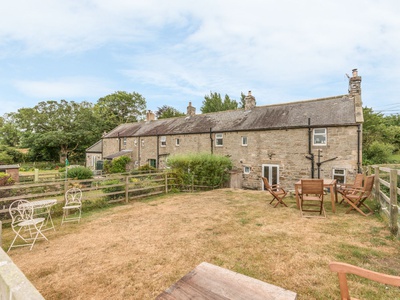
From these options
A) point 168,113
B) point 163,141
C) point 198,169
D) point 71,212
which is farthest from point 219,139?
point 168,113

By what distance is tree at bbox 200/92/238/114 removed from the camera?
41.8m

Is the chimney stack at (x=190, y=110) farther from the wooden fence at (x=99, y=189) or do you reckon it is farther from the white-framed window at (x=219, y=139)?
the wooden fence at (x=99, y=189)

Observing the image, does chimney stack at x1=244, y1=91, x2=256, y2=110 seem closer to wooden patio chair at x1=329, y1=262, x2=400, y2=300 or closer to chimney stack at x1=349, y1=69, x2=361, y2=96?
chimney stack at x1=349, y1=69, x2=361, y2=96

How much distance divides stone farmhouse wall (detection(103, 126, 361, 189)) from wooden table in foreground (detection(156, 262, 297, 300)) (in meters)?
13.5

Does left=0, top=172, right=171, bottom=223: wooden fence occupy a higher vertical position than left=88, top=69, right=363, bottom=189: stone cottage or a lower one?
lower

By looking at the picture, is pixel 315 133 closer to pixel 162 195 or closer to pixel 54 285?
pixel 162 195

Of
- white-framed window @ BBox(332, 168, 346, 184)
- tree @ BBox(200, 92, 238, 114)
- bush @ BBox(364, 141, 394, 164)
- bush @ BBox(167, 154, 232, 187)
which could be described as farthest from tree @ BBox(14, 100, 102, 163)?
bush @ BBox(364, 141, 394, 164)

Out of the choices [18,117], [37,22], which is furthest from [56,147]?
[37,22]

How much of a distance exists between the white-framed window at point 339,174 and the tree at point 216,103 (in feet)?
101

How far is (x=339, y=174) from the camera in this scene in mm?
12508

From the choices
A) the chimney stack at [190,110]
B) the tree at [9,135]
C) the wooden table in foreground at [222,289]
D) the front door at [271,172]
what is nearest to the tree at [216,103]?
the chimney stack at [190,110]

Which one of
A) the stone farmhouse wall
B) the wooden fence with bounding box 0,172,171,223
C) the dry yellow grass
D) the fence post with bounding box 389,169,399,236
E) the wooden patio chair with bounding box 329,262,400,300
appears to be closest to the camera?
the wooden patio chair with bounding box 329,262,400,300

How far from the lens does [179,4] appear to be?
8664 millimetres

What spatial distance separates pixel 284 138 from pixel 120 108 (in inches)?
1649
